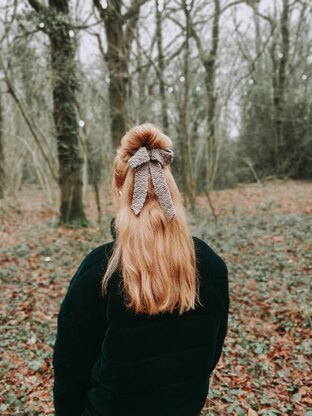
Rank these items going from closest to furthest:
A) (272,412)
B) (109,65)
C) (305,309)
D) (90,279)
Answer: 1. (90,279)
2. (272,412)
3. (305,309)
4. (109,65)

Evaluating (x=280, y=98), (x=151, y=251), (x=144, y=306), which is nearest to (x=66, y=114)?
(x=151, y=251)

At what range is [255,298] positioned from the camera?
604cm

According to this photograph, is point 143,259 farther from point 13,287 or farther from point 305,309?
point 13,287

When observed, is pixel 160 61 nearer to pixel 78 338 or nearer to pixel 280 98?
pixel 280 98

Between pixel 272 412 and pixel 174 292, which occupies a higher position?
pixel 174 292

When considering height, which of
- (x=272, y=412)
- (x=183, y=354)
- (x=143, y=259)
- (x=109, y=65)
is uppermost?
(x=109, y=65)

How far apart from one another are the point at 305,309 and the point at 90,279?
4.75m

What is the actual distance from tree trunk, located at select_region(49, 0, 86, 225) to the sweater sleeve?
27.6ft

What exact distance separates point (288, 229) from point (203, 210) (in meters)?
3.64

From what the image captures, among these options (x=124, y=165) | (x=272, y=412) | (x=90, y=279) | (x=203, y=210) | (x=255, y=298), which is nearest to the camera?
(x=90, y=279)

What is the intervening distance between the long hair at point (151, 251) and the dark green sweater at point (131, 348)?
60mm

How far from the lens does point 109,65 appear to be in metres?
10.6

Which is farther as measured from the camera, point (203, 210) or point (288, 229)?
point (203, 210)

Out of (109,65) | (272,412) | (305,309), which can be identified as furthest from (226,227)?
(272,412)
